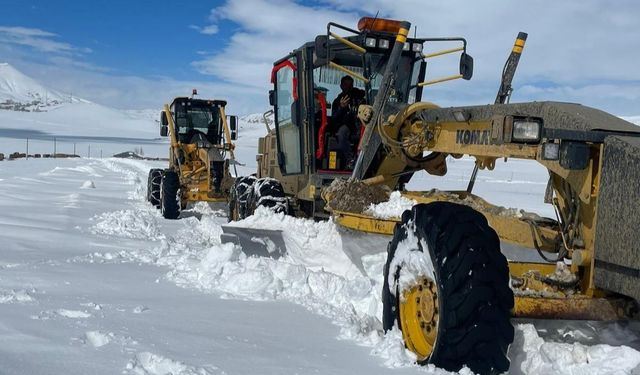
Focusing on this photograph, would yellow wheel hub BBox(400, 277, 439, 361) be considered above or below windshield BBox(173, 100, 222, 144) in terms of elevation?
below

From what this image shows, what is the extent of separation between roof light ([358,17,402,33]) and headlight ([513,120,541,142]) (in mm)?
3186

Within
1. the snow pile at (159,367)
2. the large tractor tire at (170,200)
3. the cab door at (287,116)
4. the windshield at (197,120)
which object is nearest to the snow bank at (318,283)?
the snow pile at (159,367)

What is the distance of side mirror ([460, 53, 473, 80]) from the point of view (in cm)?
586

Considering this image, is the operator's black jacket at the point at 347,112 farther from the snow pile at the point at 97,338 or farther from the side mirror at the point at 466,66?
the snow pile at the point at 97,338

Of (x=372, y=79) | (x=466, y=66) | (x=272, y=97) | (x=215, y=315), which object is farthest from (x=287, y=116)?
(x=215, y=315)

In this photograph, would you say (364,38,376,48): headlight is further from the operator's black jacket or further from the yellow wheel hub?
the yellow wheel hub

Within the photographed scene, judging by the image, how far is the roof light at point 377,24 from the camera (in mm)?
5875

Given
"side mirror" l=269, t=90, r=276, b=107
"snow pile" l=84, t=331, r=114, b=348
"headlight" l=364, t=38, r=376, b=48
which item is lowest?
"snow pile" l=84, t=331, r=114, b=348

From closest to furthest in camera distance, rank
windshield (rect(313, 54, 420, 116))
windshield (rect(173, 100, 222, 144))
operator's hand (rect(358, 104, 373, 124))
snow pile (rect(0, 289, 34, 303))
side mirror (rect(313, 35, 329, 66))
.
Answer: snow pile (rect(0, 289, 34, 303))
side mirror (rect(313, 35, 329, 66))
operator's hand (rect(358, 104, 373, 124))
windshield (rect(313, 54, 420, 116))
windshield (rect(173, 100, 222, 144))

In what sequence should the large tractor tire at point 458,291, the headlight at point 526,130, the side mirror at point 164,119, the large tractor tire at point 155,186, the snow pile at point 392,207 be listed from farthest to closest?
the side mirror at point 164,119 < the large tractor tire at point 155,186 < the snow pile at point 392,207 < the headlight at point 526,130 < the large tractor tire at point 458,291

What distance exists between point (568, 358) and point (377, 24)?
12.9 ft

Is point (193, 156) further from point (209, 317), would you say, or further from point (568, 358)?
point (568, 358)

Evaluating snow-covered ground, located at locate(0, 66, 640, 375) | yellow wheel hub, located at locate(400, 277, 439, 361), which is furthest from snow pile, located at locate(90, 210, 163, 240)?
yellow wheel hub, located at locate(400, 277, 439, 361)

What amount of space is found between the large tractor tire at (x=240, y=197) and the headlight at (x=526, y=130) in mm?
5059
